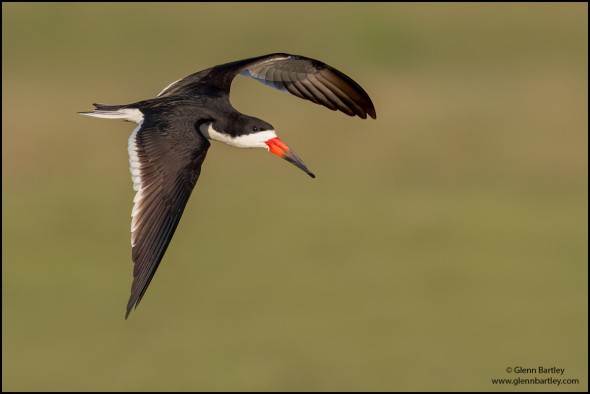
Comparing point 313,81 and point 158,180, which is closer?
point 158,180

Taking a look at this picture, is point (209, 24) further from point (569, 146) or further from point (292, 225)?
point (569, 146)

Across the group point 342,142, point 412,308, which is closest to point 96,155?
point 342,142

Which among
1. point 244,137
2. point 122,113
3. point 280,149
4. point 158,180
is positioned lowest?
point 158,180

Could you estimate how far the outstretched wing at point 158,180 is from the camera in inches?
579

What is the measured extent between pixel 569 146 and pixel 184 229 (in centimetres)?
1266

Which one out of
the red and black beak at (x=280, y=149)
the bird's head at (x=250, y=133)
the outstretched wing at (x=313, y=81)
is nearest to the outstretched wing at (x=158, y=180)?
the bird's head at (x=250, y=133)

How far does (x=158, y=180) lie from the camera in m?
15.2

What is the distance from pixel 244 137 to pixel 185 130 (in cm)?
78

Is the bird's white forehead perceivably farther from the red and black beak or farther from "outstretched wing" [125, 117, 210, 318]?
"outstretched wing" [125, 117, 210, 318]

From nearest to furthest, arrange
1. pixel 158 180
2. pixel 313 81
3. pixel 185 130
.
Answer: pixel 158 180, pixel 185 130, pixel 313 81

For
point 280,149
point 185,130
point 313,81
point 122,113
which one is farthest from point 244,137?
point 313,81

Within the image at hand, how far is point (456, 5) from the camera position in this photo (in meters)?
56.2

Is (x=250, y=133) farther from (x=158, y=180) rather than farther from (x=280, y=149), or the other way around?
(x=158, y=180)

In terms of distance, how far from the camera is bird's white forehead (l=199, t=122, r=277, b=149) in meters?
16.1
